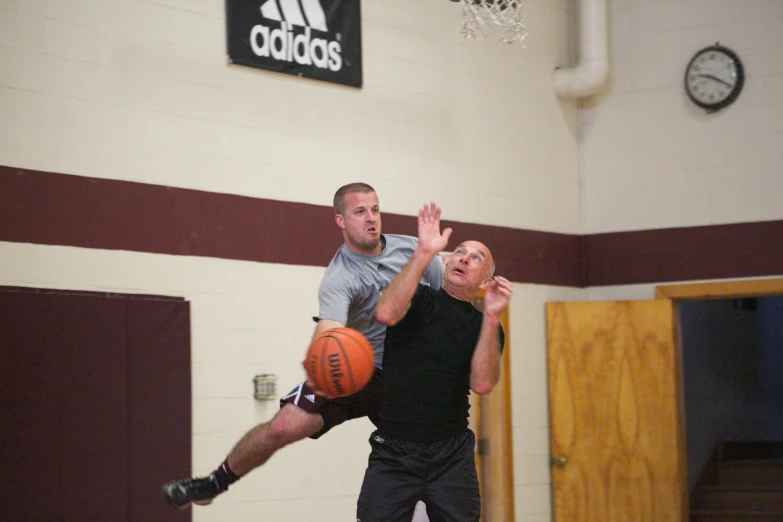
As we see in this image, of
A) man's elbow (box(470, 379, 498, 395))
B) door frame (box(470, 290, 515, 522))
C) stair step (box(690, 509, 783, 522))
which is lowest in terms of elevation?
stair step (box(690, 509, 783, 522))

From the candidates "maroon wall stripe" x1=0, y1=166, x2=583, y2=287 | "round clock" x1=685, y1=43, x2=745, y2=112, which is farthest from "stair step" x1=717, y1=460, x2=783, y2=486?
"maroon wall stripe" x1=0, y1=166, x2=583, y2=287

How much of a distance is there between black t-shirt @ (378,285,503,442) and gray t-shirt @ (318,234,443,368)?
238 millimetres

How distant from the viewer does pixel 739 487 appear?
10.9 metres

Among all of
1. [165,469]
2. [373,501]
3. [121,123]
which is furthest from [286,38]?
[373,501]

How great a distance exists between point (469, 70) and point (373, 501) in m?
5.09

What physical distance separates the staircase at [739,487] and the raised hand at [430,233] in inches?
279

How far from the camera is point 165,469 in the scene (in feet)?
21.9

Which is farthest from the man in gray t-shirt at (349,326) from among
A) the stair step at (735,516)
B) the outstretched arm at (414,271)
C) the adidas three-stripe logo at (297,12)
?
the stair step at (735,516)

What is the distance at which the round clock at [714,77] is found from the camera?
9.05 meters

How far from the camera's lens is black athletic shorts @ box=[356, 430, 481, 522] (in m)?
4.81

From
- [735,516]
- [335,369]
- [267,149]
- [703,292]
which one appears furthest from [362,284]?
[735,516]

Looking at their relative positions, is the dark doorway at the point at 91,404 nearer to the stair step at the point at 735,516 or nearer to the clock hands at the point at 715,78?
the clock hands at the point at 715,78

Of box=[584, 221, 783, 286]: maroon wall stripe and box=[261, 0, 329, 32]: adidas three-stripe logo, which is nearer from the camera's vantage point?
box=[261, 0, 329, 32]: adidas three-stripe logo

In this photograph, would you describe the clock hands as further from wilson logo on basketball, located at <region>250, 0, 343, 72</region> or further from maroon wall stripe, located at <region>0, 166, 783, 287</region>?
wilson logo on basketball, located at <region>250, 0, 343, 72</region>
